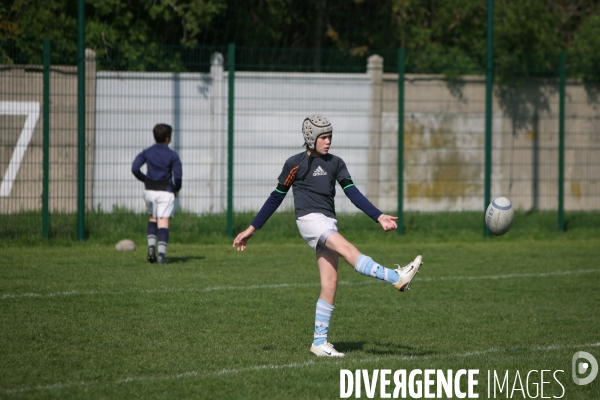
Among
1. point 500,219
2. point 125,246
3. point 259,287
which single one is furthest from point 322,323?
point 125,246

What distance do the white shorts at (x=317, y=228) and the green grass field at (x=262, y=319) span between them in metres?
0.94

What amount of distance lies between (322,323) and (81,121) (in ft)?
28.0

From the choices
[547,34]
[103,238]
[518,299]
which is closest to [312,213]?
[518,299]

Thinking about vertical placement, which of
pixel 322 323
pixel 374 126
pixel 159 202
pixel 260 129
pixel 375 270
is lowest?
pixel 322 323

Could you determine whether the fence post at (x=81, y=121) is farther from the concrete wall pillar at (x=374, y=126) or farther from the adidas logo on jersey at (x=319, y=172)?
the adidas logo on jersey at (x=319, y=172)

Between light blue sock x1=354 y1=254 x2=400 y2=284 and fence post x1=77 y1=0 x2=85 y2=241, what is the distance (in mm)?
8594

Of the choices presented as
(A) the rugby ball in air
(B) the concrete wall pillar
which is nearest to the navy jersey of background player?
(A) the rugby ball in air

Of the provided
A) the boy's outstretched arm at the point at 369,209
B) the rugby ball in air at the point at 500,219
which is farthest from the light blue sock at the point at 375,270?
the rugby ball in air at the point at 500,219

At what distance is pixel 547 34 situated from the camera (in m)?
22.0

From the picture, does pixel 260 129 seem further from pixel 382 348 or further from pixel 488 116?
pixel 382 348

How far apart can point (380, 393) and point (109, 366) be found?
2.12 meters

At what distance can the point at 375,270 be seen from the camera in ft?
22.5

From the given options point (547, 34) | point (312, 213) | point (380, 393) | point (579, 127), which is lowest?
point (380, 393)

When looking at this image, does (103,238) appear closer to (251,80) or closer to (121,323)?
(251,80)
